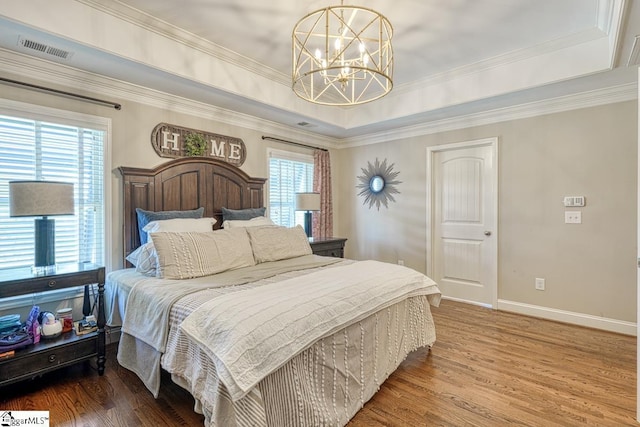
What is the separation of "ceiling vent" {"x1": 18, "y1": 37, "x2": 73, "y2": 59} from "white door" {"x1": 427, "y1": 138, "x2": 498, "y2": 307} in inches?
159

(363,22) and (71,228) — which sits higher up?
(363,22)

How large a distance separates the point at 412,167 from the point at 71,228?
13.2 feet

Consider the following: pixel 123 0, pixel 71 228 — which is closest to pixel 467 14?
pixel 123 0

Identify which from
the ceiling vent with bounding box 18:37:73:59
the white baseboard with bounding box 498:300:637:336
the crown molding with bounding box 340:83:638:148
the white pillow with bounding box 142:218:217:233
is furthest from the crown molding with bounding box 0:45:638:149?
the white baseboard with bounding box 498:300:637:336

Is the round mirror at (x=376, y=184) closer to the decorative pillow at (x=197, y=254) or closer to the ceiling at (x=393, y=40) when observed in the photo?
the ceiling at (x=393, y=40)

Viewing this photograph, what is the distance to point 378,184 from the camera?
4.95 metres

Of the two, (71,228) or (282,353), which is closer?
(282,353)

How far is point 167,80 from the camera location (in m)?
2.90

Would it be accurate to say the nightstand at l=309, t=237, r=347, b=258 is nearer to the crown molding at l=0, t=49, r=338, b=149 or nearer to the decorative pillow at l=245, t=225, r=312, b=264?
the decorative pillow at l=245, t=225, r=312, b=264

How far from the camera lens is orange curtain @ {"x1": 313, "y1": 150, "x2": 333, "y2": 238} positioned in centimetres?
498

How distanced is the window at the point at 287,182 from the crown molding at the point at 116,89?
404mm

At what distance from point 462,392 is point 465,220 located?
2.51 metres

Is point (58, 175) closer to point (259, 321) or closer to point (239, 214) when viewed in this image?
point (239, 214)

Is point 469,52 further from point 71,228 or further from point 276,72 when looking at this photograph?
point 71,228
